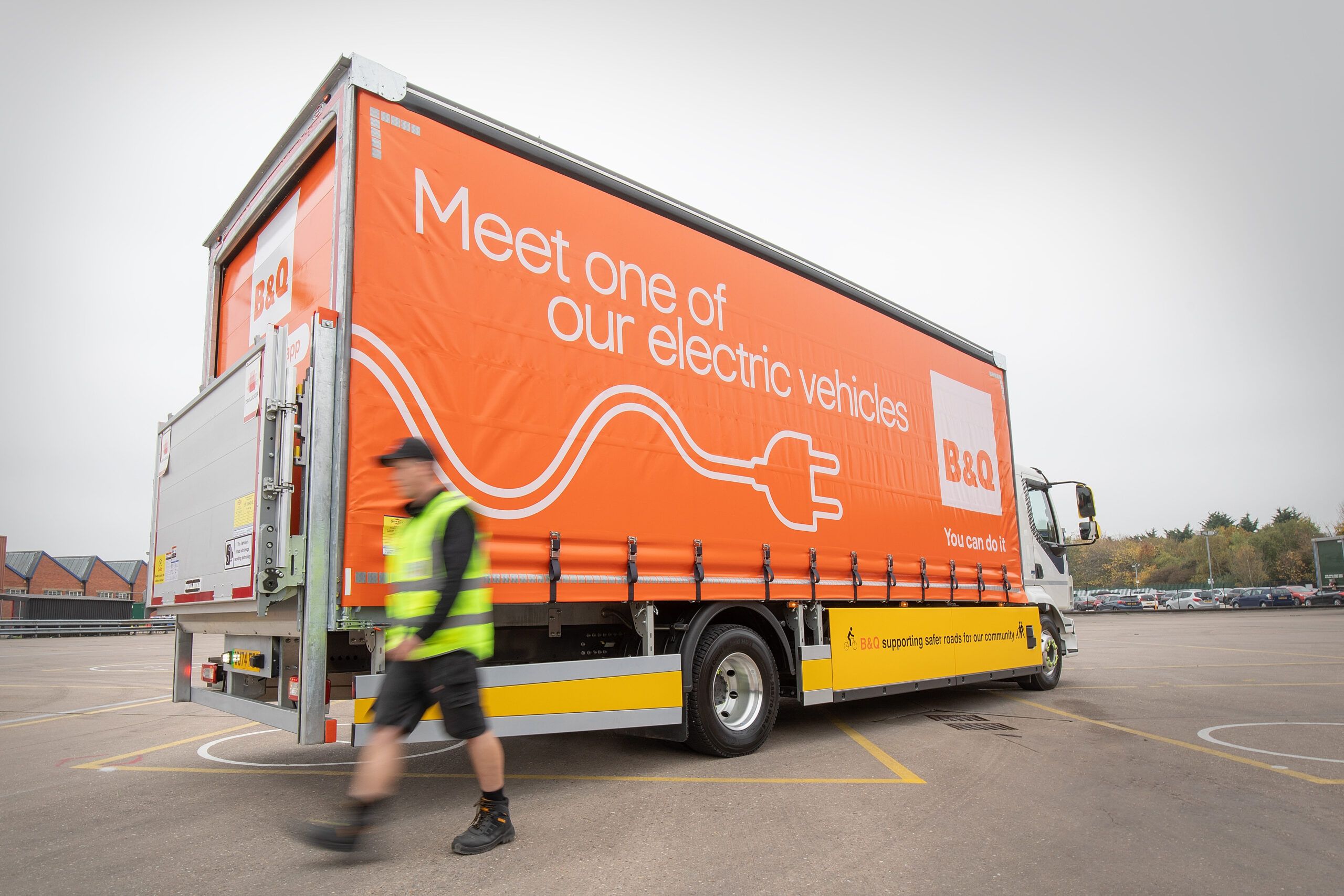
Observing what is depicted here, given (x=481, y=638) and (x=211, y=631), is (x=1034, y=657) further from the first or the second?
(x=211, y=631)

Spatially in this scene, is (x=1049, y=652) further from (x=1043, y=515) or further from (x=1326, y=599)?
(x=1326, y=599)

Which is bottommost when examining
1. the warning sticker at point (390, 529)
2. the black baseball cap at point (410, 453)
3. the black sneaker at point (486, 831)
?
the black sneaker at point (486, 831)

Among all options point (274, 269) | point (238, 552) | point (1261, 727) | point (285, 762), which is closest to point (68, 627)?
point (285, 762)

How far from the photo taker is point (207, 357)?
20.9 feet

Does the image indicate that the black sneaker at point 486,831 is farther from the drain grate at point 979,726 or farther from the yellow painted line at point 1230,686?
the yellow painted line at point 1230,686

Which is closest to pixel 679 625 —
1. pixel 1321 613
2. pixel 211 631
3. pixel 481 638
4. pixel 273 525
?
pixel 481 638

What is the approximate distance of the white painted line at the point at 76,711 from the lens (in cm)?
805

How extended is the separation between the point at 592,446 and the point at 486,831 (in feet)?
7.82

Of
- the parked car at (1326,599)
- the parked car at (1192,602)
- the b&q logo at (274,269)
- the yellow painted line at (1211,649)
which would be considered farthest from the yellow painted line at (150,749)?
the parked car at (1192,602)

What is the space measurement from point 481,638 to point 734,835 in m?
1.61

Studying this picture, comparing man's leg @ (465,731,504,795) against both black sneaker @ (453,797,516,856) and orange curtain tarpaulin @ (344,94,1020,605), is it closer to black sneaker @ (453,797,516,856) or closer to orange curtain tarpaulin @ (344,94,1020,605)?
black sneaker @ (453,797,516,856)

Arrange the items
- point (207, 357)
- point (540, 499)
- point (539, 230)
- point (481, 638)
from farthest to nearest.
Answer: point (207, 357)
point (539, 230)
point (540, 499)
point (481, 638)

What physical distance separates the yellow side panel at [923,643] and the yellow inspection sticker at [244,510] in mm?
4459

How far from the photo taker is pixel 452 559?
3457mm
